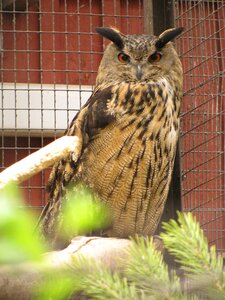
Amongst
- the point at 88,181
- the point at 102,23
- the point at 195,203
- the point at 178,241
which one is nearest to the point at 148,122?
the point at 88,181

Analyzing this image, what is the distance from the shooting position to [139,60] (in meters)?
3.80

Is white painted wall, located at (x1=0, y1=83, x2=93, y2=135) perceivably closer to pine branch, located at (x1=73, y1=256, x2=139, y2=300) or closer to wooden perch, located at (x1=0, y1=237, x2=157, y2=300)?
wooden perch, located at (x1=0, y1=237, x2=157, y2=300)

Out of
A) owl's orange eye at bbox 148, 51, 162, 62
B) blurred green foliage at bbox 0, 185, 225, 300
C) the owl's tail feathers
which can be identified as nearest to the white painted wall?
owl's orange eye at bbox 148, 51, 162, 62

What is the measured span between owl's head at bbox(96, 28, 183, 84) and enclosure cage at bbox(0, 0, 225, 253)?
16 centimetres

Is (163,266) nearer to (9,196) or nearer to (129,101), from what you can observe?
(9,196)

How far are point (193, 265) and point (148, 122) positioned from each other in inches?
107

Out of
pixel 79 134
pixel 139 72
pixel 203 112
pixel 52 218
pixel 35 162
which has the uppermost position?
pixel 139 72

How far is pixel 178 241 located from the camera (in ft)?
2.58

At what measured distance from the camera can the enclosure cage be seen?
4168 millimetres

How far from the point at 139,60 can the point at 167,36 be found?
0.21 m

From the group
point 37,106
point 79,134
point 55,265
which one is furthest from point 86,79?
point 55,265

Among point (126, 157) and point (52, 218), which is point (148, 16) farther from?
point (52, 218)

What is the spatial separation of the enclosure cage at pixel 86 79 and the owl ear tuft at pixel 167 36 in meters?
0.18

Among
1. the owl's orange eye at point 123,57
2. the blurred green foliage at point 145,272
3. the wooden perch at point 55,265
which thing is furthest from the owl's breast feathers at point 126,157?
the blurred green foliage at point 145,272
